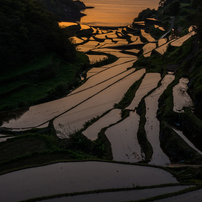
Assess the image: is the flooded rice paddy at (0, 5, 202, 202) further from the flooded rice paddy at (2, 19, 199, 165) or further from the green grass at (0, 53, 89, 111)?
the green grass at (0, 53, 89, 111)

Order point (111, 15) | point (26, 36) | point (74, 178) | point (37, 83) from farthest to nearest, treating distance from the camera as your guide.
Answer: point (111, 15) < point (26, 36) < point (37, 83) < point (74, 178)

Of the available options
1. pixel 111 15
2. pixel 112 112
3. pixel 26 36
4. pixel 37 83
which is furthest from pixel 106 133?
pixel 111 15

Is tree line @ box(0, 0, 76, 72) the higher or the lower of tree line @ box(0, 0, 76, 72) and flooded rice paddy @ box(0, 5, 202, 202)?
the higher

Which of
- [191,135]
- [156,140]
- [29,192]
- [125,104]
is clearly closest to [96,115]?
[125,104]

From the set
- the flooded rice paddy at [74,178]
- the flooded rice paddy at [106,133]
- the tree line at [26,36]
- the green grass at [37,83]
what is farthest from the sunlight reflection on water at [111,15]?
the flooded rice paddy at [74,178]

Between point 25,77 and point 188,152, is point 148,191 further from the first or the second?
point 25,77

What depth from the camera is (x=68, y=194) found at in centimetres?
463

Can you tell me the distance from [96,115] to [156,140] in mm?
3709

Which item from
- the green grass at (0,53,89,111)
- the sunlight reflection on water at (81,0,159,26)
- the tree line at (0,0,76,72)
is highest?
the sunlight reflection on water at (81,0,159,26)

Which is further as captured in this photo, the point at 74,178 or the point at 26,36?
the point at 26,36

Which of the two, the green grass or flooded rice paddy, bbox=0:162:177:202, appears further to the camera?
the green grass

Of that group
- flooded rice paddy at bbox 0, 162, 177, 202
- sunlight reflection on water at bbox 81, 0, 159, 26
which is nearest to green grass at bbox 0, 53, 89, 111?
Answer: flooded rice paddy at bbox 0, 162, 177, 202

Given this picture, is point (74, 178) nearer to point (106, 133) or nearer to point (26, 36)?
point (106, 133)

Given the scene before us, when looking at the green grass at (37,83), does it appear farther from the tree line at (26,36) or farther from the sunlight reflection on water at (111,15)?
the sunlight reflection on water at (111,15)
